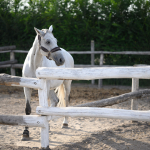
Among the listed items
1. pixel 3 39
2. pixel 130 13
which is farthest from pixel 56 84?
pixel 3 39

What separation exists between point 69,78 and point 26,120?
0.87m

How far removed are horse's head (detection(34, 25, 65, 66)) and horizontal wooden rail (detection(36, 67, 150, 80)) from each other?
591mm

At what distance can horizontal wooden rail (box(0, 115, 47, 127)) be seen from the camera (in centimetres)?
279

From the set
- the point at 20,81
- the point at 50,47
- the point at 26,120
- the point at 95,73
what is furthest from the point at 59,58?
the point at 26,120

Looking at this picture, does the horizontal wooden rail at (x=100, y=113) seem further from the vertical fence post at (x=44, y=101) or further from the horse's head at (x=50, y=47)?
the horse's head at (x=50, y=47)

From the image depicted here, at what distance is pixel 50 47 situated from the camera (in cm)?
328

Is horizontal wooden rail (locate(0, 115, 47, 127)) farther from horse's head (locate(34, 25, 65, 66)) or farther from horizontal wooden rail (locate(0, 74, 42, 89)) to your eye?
horse's head (locate(34, 25, 65, 66))

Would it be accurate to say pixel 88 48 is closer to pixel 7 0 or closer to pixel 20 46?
pixel 20 46

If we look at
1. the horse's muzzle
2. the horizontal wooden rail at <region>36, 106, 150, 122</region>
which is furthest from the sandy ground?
the horse's muzzle

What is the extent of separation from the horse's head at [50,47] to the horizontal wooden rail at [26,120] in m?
0.90

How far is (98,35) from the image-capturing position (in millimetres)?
8500

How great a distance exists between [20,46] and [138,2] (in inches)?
203

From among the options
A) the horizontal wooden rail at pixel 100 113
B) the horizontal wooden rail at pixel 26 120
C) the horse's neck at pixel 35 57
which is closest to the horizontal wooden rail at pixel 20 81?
the horizontal wooden rail at pixel 100 113

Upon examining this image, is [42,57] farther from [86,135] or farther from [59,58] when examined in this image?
[86,135]
